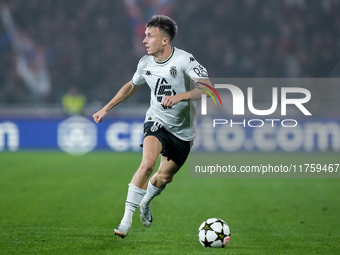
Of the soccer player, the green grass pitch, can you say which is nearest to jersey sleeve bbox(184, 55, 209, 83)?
the soccer player

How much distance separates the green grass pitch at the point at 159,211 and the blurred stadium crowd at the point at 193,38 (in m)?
7.86

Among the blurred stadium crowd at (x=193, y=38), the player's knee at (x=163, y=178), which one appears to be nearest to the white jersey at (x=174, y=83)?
the player's knee at (x=163, y=178)

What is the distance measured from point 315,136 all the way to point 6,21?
14.3m

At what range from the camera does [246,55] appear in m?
24.1

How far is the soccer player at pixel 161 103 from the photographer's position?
6066 millimetres

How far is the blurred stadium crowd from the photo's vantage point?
77.8ft

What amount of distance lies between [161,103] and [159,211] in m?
3.15

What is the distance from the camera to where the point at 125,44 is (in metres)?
25.2

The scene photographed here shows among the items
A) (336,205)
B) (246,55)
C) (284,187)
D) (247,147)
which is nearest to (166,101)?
(336,205)

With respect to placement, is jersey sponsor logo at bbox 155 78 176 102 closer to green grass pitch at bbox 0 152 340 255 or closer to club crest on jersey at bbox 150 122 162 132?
club crest on jersey at bbox 150 122 162 132

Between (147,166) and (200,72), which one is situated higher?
(200,72)

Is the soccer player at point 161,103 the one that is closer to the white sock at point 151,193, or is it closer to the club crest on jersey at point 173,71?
the club crest on jersey at point 173,71

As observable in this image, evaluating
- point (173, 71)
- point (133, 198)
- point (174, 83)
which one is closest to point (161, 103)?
point (174, 83)

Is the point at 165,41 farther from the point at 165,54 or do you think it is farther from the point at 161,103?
the point at 161,103
